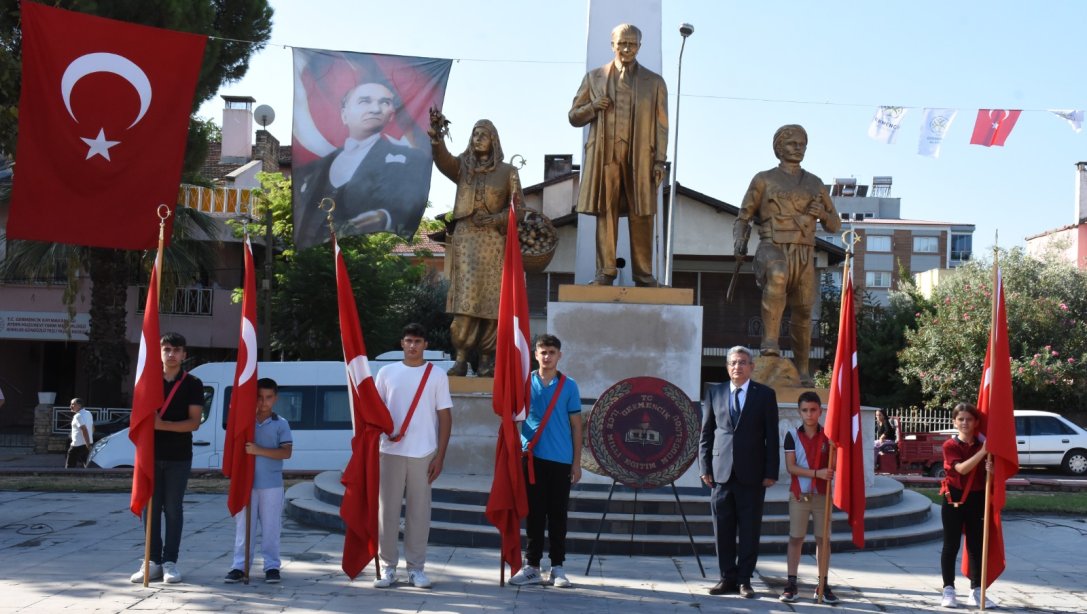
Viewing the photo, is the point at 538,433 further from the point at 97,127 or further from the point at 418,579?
the point at 97,127

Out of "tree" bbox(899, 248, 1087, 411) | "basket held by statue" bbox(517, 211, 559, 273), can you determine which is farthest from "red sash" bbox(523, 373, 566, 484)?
"tree" bbox(899, 248, 1087, 411)

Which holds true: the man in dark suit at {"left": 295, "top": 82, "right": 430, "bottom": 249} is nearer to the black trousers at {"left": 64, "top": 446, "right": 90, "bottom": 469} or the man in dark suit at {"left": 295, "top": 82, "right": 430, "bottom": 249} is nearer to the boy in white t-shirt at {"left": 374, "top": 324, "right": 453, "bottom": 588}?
the black trousers at {"left": 64, "top": 446, "right": 90, "bottom": 469}

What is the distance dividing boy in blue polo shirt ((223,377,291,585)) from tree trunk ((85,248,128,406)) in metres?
18.8

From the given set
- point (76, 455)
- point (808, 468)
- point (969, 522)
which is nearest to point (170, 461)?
point (808, 468)

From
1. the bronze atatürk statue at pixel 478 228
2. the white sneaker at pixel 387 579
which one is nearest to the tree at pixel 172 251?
the bronze atatürk statue at pixel 478 228

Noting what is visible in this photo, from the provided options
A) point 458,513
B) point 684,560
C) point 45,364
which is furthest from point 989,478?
point 45,364

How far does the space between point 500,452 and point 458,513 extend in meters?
2.03

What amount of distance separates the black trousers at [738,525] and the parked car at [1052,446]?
18.7 m

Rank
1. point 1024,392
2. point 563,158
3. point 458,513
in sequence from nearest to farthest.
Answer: point 458,513, point 1024,392, point 563,158

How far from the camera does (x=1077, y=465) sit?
24.0m

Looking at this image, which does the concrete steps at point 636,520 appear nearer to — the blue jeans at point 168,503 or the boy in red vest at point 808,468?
the boy in red vest at point 808,468

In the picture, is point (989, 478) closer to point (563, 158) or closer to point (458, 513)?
point (458, 513)

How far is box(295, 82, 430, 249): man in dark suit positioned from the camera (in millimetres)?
16734

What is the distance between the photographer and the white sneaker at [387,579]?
23.9 ft
